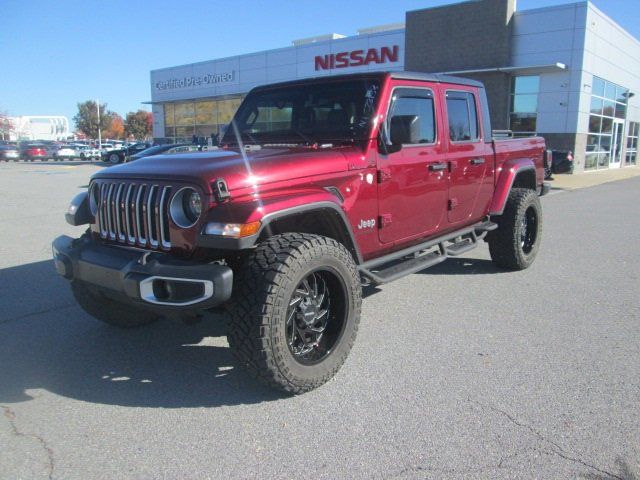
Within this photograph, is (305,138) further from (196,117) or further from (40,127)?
(40,127)

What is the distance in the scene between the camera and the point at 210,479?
2404mm

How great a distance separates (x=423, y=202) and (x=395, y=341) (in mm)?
1193

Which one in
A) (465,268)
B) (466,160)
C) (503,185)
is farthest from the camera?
(465,268)

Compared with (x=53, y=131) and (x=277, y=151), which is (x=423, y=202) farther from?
(x=53, y=131)

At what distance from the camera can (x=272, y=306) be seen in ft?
9.53

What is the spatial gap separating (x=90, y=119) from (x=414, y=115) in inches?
2992

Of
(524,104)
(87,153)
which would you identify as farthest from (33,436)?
(87,153)

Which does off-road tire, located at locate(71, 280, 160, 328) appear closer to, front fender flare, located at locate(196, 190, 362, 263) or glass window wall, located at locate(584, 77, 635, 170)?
front fender flare, located at locate(196, 190, 362, 263)

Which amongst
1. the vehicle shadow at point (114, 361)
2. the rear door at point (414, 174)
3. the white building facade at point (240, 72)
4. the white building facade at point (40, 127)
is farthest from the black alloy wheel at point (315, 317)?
the white building facade at point (40, 127)

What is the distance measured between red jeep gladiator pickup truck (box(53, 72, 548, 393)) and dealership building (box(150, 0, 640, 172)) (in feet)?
56.4

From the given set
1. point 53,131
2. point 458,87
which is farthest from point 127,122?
point 458,87

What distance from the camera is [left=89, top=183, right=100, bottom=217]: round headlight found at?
3.67 metres

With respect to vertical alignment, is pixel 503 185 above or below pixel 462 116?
below

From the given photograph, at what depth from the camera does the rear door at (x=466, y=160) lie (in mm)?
4816
